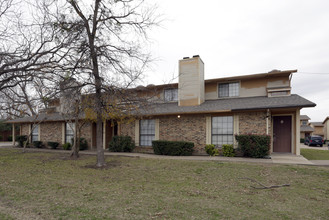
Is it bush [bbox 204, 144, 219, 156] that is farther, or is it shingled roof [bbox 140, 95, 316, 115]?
bush [bbox 204, 144, 219, 156]

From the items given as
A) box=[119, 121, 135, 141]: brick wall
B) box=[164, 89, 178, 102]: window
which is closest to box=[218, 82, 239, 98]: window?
box=[164, 89, 178, 102]: window

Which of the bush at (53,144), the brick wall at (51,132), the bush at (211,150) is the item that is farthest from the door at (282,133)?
the brick wall at (51,132)

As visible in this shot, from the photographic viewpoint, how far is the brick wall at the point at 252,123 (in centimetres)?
1145

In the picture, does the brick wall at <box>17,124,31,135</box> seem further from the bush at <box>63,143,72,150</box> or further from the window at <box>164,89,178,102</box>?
the window at <box>164,89,178,102</box>

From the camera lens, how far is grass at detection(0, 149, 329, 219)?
4.05m

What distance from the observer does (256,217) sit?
3822 millimetres

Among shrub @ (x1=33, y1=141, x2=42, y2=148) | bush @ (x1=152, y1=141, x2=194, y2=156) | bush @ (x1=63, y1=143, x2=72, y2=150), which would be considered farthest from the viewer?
shrub @ (x1=33, y1=141, x2=42, y2=148)

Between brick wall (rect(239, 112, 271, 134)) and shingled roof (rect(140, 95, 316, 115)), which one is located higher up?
shingled roof (rect(140, 95, 316, 115))

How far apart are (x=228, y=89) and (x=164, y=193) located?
11601 millimetres

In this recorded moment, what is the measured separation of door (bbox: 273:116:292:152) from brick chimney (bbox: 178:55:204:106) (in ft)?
17.0

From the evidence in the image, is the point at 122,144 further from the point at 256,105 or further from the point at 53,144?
the point at 256,105

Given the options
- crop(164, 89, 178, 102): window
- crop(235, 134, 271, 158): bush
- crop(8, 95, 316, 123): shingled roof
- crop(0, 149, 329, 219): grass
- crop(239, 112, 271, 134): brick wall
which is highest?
crop(164, 89, 178, 102): window

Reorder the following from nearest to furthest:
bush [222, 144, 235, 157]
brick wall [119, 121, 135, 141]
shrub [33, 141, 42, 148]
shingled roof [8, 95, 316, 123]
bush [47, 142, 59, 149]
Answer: shingled roof [8, 95, 316, 123], bush [222, 144, 235, 157], brick wall [119, 121, 135, 141], bush [47, 142, 59, 149], shrub [33, 141, 42, 148]

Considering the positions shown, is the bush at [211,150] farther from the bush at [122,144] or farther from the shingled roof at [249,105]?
the bush at [122,144]
